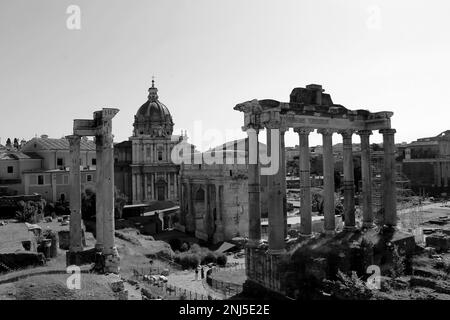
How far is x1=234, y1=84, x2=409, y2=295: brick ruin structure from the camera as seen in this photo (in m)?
18.4

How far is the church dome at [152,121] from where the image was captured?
62.4 m

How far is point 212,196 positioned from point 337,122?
24537 mm

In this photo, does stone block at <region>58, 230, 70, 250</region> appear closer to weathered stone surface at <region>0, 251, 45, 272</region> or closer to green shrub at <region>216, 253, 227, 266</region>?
weathered stone surface at <region>0, 251, 45, 272</region>

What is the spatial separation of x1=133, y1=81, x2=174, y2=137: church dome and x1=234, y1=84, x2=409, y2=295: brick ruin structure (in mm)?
42574

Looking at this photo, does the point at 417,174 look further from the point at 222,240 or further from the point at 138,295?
the point at 138,295

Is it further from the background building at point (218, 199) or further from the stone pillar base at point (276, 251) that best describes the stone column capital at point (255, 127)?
the background building at point (218, 199)

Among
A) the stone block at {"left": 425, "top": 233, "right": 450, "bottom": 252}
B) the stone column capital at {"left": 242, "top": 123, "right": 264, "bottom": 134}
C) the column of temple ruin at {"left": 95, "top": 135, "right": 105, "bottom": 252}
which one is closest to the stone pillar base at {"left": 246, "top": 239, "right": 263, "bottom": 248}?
the stone column capital at {"left": 242, "top": 123, "right": 264, "bottom": 134}

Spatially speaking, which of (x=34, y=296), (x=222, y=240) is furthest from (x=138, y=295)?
(x=222, y=240)

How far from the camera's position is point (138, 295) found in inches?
714

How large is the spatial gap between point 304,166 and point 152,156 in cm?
4224

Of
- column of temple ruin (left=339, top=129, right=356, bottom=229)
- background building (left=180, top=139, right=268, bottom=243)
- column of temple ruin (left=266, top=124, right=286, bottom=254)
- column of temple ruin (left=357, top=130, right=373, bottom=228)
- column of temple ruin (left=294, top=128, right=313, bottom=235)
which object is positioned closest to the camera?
column of temple ruin (left=266, top=124, right=286, bottom=254)

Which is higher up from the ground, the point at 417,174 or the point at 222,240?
the point at 417,174

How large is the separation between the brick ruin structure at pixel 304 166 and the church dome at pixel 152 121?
140 ft

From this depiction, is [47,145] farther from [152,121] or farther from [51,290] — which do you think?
[51,290]
